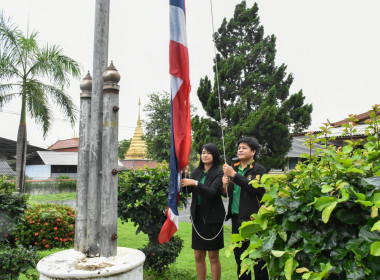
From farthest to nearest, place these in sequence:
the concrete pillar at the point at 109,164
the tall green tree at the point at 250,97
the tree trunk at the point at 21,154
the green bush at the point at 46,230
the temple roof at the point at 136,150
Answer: the temple roof at the point at 136,150 → the tall green tree at the point at 250,97 → the tree trunk at the point at 21,154 → the green bush at the point at 46,230 → the concrete pillar at the point at 109,164

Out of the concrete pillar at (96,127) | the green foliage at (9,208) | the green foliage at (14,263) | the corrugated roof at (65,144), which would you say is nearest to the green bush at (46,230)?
the green foliage at (9,208)

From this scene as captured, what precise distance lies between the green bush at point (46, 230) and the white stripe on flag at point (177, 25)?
4981 mm

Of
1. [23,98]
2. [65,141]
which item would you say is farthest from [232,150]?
[65,141]

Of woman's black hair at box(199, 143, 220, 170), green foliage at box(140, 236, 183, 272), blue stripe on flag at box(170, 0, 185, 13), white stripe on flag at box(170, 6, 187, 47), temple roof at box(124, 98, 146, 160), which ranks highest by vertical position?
temple roof at box(124, 98, 146, 160)

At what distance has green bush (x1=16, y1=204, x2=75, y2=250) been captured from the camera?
607 cm

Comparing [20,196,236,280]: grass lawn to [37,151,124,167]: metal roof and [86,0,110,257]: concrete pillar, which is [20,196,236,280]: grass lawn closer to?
[86,0,110,257]: concrete pillar

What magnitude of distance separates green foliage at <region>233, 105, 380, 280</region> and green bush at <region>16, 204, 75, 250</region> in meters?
5.72

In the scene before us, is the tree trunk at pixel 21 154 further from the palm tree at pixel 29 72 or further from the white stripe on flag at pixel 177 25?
the white stripe on flag at pixel 177 25

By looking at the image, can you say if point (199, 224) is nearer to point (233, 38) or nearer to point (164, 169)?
point (164, 169)

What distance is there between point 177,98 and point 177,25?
60 cm

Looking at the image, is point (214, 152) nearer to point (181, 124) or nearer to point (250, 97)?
point (181, 124)

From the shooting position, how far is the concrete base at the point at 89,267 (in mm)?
1804

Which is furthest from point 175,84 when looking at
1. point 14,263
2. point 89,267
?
point 14,263

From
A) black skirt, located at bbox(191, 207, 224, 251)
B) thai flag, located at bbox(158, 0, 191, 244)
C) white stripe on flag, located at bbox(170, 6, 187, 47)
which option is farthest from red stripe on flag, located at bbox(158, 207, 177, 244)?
white stripe on flag, located at bbox(170, 6, 187, 47)
